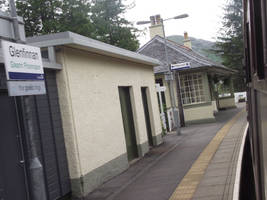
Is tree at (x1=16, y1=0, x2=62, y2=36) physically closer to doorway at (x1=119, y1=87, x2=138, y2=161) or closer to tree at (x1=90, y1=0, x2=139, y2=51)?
tree at (x1=90, y1=0, x2=139, y2=51)

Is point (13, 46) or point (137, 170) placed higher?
point (13, 46)

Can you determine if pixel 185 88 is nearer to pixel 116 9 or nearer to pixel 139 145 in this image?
pixel 139 145

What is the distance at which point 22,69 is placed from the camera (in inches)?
176

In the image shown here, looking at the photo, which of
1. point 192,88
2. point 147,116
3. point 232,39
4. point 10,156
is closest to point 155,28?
point 192,88

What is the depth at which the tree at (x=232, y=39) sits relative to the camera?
51.5m

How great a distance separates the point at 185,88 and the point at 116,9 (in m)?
24.2

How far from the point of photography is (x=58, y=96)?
877 cm

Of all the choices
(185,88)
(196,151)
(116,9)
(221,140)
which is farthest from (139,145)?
(116,9)

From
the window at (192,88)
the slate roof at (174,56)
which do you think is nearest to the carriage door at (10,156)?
the slate roof at (174,56)

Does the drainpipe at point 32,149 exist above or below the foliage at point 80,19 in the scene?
below

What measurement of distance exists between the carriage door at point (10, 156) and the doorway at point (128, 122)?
617 cm

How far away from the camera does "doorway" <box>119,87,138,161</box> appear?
1304 cm

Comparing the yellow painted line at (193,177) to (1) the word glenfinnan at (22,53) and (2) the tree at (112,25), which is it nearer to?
(1) the word glenfinnan at (22,53)

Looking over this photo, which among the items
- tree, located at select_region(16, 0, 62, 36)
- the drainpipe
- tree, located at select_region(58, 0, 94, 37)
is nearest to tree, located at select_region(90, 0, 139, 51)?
tree, located at select_region(58, 0, 94, 37)
